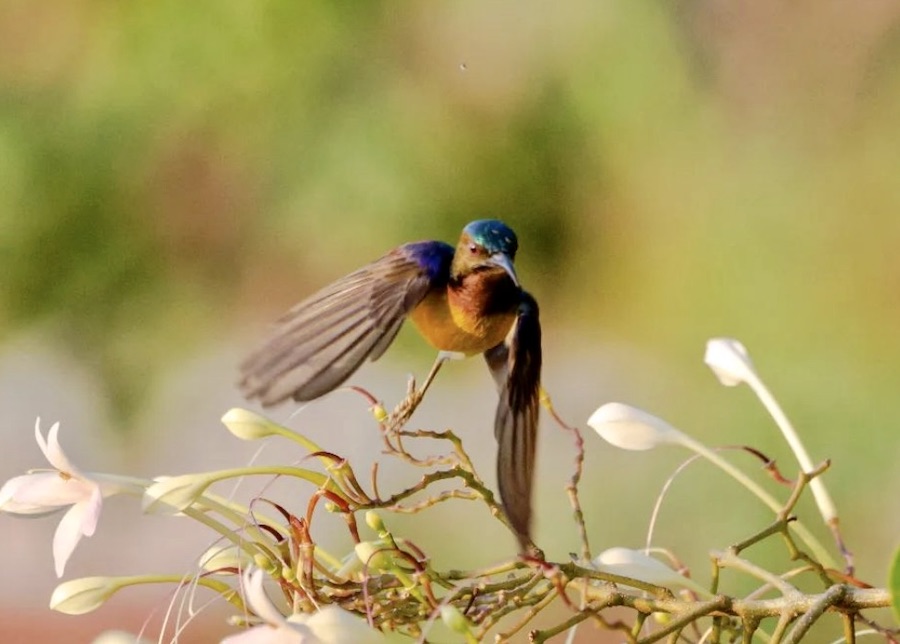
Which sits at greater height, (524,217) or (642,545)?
(524,217)

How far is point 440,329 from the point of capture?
0.48 meters

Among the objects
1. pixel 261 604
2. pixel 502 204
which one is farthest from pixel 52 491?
pixel 502 204

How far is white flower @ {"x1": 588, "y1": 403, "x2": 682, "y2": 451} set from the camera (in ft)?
1.26

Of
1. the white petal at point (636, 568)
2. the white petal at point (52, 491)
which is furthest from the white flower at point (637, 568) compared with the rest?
the white petal at point (52, 491)

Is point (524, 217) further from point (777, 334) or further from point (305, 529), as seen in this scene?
point (305, 529)

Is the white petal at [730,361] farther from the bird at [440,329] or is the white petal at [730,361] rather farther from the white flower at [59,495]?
the white flower at [59,495]

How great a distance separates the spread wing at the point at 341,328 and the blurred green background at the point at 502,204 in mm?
244

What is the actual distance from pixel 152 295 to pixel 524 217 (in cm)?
31

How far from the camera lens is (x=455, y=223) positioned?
683 mm

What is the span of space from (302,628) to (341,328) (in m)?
0.16

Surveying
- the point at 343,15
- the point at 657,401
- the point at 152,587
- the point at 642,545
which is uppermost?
the point at 343,15

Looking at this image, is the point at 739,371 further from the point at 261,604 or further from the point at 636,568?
the point at 261,604

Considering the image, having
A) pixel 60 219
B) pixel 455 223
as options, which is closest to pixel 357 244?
pixel 455 223

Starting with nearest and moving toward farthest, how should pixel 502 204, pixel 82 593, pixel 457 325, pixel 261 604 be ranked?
pixel 261 604 → pixel 82 593 → pixel 457 325 → pixel 502 204
